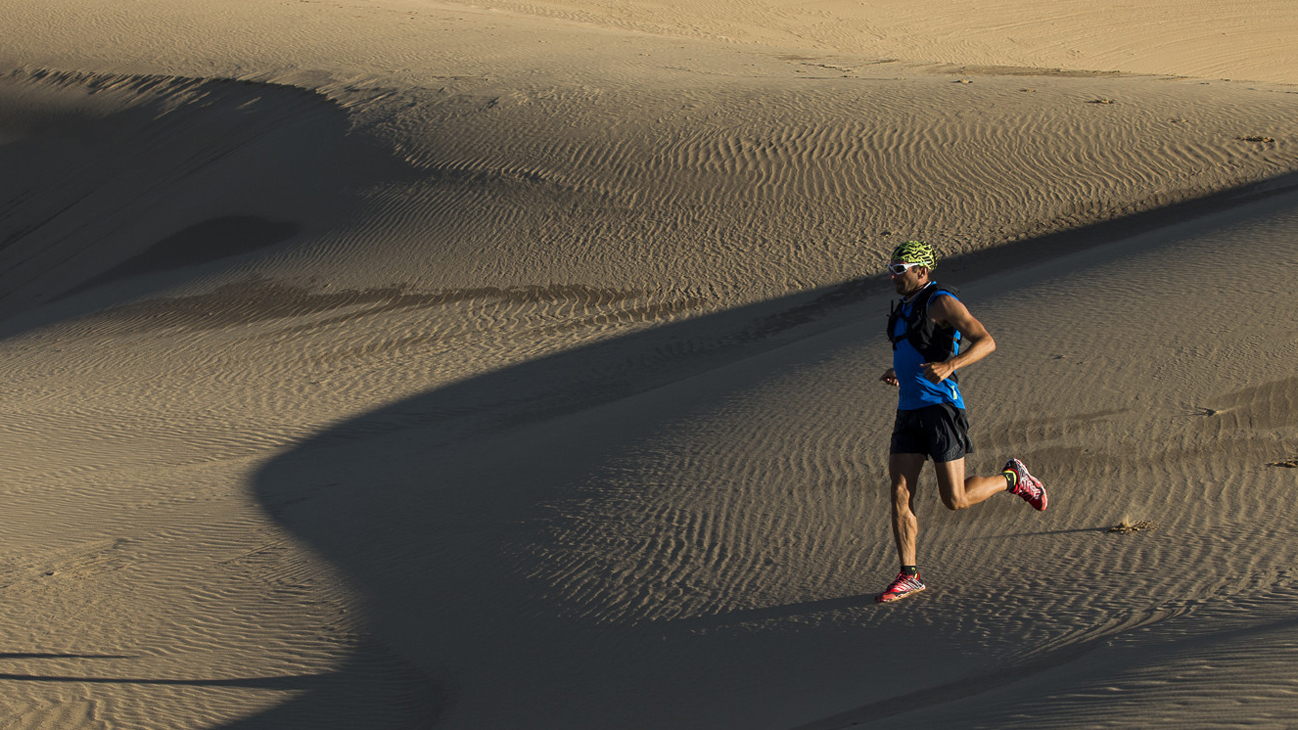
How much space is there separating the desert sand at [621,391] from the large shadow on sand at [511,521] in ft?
0.12

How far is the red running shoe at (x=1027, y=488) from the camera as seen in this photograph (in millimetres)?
5562

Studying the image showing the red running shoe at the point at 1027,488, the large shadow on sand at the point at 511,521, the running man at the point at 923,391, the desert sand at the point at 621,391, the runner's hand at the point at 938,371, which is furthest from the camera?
the red running shoe at the point at 1027,488

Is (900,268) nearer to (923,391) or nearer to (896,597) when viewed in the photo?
(923,391)

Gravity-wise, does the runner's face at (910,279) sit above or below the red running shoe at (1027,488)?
above

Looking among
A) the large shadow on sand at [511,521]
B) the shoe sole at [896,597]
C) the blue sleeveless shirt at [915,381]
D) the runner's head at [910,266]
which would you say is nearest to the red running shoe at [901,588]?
the shoe sole at [896,597]

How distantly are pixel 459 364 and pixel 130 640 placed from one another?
5929 mm

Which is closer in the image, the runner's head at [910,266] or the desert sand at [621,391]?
the runner's head at [910,266]

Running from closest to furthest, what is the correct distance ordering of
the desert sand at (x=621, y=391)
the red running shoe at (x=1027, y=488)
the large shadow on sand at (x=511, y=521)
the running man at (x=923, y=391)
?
1. the running man at (x=923, y=391)
2. the desert sand at (x=621, y=391)
3. the large shadow on sand at (x=511, y=521)
4. the red running shoe at (x=1027, y=488)

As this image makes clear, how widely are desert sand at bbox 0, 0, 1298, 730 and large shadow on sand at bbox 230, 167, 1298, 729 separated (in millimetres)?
36

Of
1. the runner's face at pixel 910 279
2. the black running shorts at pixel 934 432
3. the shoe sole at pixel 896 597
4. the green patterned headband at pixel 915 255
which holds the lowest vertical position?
the shoe sole at pixel 896 597

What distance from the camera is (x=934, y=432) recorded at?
5020mm

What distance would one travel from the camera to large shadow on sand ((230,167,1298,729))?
17.5 ft

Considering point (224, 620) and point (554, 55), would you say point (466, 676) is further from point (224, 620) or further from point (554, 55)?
point (554, 55)

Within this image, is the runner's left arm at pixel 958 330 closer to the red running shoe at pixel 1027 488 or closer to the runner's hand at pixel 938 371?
the runner's hand at pixel 938 371
